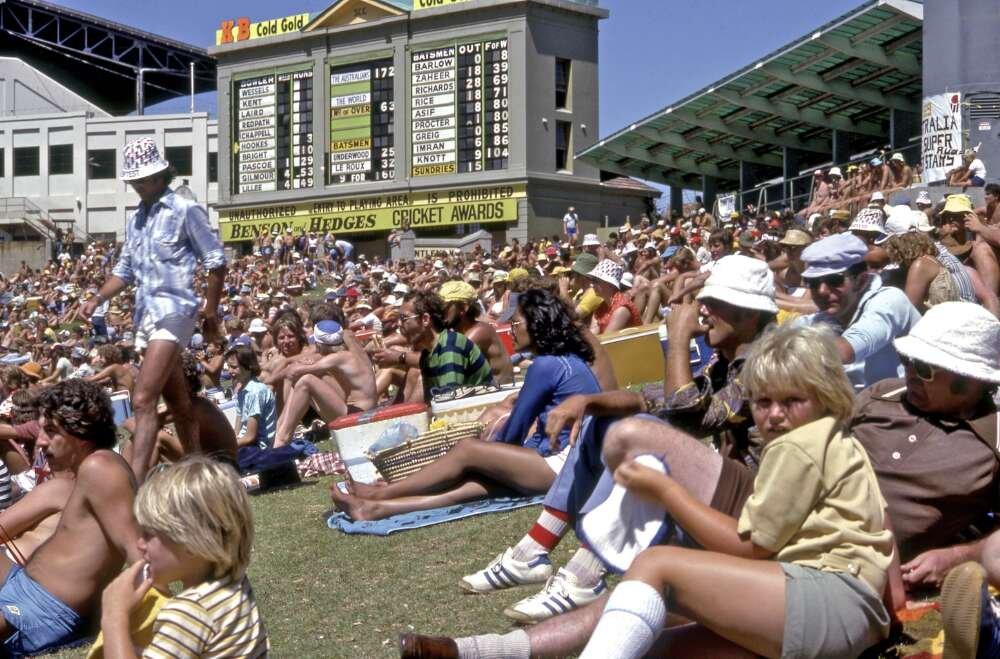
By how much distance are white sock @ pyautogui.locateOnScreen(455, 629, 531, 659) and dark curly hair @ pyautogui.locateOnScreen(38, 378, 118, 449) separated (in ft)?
6.49

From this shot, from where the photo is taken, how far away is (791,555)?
3699 millimetres

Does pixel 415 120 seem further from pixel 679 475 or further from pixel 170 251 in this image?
pixel 679 475

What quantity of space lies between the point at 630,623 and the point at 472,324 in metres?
6.51

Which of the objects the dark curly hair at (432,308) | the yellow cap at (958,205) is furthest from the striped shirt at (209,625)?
the yellow cap at (958,205)

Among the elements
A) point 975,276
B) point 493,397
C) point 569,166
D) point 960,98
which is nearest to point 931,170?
point 960,98

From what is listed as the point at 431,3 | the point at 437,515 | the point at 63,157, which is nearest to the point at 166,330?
the point at 437,515

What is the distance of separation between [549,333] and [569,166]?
34.9m

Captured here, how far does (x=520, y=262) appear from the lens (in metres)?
26.5

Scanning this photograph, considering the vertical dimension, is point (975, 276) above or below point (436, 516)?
above

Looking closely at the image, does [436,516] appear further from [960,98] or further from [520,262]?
[520,262]

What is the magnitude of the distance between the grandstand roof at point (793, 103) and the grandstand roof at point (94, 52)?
33.8 m

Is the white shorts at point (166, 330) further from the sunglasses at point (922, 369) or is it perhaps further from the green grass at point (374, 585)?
the sunglasses at point (922, 369)

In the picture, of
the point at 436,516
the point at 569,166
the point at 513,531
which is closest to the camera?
the point at 513,531

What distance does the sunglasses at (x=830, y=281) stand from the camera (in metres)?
6.12
